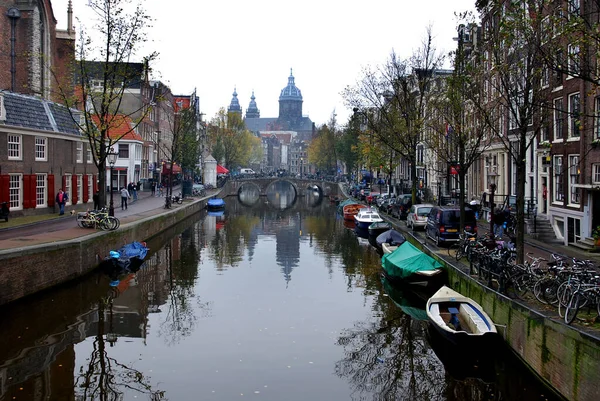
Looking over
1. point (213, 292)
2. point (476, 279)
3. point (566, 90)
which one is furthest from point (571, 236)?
point (213, 292)

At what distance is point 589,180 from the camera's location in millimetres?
26438

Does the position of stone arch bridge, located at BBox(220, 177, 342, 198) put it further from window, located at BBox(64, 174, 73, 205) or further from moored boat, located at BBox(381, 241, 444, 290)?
moored boat, located at BBox(381, 241, 444, 290)

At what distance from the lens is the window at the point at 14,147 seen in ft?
113

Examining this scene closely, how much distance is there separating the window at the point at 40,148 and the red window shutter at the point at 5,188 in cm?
393

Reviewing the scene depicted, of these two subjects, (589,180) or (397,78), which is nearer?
(589,180)

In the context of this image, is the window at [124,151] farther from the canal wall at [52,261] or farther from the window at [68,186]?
the canal wall at [52,261]

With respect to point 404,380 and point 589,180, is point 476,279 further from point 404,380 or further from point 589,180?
point 589,180

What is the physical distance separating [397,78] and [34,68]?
103ft

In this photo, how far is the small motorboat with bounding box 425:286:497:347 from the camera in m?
16.8

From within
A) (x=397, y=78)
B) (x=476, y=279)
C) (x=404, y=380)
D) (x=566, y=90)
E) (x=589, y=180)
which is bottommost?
(x=404, y=380)

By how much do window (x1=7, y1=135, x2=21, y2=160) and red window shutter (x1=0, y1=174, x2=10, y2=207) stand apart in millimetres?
1412

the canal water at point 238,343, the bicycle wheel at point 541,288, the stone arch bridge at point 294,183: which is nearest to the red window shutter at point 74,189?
the canal water at point 238,343

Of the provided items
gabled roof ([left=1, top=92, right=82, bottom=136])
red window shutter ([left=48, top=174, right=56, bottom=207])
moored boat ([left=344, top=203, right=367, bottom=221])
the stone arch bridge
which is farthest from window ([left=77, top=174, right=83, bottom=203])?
the stone arch bridge

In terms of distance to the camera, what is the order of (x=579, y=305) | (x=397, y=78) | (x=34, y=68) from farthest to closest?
(x=34, y=68) → (x=397, y=78) → (x=579, y=305)
